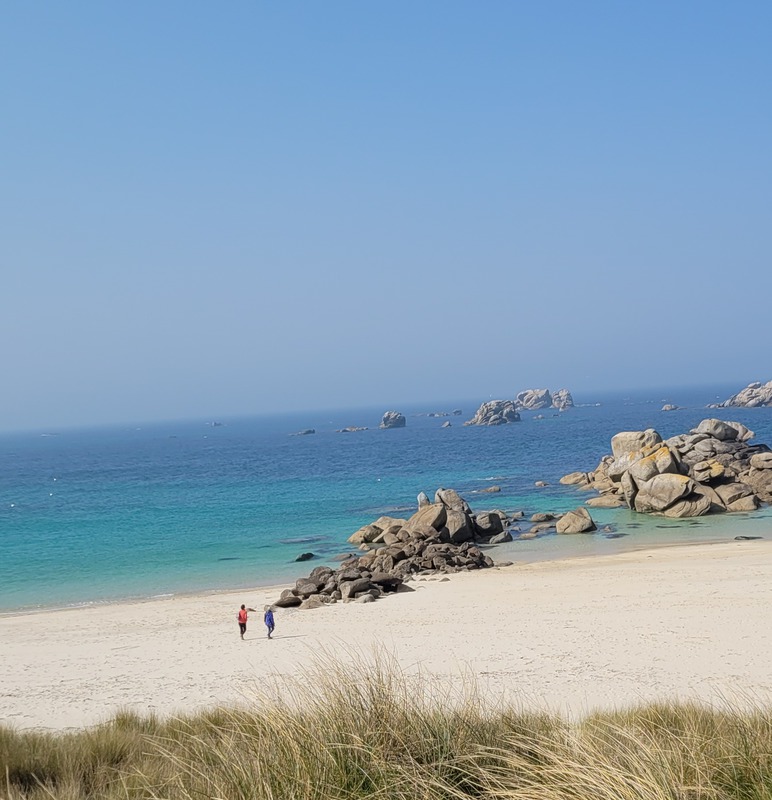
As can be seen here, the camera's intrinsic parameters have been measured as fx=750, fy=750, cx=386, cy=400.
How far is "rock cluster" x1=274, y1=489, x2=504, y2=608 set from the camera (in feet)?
84.1

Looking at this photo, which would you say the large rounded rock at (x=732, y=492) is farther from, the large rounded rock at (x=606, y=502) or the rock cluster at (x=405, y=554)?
the rock cluster at (x=405, y=554)

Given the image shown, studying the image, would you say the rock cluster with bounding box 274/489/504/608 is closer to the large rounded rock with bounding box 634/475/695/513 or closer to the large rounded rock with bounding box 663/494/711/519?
the large rounded rock with bounding box 634/475/695/513

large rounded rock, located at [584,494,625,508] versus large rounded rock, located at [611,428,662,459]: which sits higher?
large rounded rock, located at [611,428,662,459]

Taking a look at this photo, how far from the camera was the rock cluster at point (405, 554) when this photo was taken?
25625mm

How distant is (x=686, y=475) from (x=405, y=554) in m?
21.3

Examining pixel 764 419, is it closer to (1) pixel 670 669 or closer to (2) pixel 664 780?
(1) pixel 670 669

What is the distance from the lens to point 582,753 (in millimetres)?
4875

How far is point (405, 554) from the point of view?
32.3 metres

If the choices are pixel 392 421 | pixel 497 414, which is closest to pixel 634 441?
pixel 497 414

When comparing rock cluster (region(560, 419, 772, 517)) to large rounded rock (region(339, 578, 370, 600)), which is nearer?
large rounded rock (region(339, 578, 370, 600))

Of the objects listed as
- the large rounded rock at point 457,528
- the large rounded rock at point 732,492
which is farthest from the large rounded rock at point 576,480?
the large rounded rock at point 457,528

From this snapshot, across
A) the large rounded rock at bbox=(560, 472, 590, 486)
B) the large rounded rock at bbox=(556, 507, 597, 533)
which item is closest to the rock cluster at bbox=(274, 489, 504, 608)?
the large rounded rock at bbox=(556, 507, 597, 533)

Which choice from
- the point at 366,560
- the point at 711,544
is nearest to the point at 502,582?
the point at 366,560

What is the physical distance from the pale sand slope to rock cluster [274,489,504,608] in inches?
50.4
